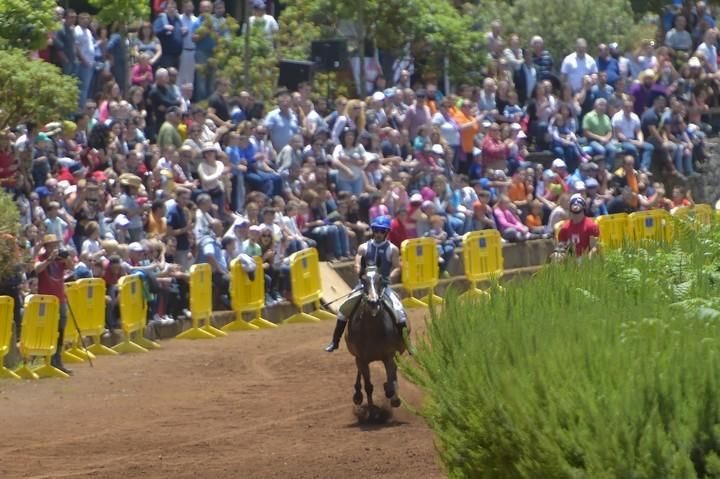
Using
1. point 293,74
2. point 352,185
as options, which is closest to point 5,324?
point 352,185

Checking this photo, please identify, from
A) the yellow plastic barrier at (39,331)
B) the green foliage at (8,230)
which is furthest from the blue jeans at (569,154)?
the green foliage at (8,230)

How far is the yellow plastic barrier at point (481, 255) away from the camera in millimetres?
29828

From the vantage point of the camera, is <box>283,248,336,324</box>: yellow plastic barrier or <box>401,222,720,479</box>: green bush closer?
<box>401,222,720,479</box>: green bush

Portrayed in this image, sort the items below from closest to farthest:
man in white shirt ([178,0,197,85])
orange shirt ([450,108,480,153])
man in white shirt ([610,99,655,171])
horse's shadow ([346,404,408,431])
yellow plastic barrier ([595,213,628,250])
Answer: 1. horse's shadow ([346,404,408,431])
2. man in white shirt ([178,0,197,85])
3. yellow plastic barrier ([595,213,628,250])
4. orange shirt ([450,108,480,153])
5. man in white shirt ([610,99,655,171])

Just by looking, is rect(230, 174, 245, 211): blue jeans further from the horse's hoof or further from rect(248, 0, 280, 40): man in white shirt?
the horse's hoof

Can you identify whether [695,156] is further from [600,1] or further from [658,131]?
[600,1]

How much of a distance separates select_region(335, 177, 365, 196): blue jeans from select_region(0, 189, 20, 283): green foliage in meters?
9.36

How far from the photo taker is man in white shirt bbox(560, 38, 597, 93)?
36.0 m

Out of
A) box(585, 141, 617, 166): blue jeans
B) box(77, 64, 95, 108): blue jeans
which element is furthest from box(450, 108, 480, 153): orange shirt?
box(77, 64, 95, 108): blue jeans

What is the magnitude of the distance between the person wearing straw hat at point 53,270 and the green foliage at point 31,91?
1.58 metres

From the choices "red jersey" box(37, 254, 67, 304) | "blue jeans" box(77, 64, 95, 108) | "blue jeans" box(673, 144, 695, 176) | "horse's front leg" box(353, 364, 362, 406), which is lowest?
"horse's front leg" box(353, 364, 362, 406)

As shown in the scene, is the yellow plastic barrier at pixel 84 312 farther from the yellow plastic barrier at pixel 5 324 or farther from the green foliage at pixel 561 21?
the green foliage at pixel 561 21

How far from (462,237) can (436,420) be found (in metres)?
18.2

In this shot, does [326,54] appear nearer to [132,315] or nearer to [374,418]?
[132,315]
